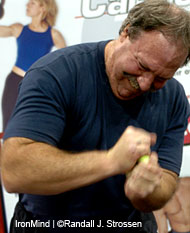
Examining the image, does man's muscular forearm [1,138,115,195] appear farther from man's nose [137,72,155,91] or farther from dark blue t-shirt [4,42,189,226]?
man's nose [137,72,155,91]

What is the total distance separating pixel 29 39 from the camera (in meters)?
1.67

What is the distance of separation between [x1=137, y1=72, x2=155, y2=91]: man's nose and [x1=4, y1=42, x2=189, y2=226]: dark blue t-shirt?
105mm

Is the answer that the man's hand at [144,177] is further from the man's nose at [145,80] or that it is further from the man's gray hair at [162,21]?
the man's gray hair at [162,21]

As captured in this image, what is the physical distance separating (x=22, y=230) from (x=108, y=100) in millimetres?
508

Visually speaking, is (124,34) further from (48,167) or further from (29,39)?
(29,39)

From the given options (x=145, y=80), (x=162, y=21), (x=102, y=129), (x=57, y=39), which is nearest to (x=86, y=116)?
(x=102, y=129)

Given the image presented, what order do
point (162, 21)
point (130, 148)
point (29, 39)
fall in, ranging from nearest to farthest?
point (130, 148) → point (162, 21) → point (29, 39)

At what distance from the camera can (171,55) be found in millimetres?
854

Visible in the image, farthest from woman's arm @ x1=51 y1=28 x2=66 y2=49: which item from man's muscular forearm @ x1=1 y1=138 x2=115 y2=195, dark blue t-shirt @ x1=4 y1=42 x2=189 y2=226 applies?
man's muscular forearm @ x1=1 y1=138 x2=115 y2=195

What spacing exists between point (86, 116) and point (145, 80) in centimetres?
19

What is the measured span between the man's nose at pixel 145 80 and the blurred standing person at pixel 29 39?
87 cm

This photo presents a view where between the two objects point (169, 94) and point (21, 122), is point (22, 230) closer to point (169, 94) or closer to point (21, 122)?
point (21, 122)

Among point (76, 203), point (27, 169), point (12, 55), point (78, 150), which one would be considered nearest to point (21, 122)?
point (27, 169)

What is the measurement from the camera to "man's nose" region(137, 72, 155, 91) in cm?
89
